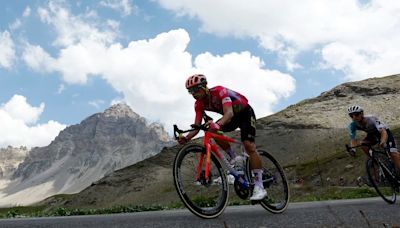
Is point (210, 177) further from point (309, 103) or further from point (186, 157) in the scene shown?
point (309, 103)

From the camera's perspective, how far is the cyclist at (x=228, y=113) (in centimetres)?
960

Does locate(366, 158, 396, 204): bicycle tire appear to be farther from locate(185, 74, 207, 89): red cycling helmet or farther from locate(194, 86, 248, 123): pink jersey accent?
locate(185, 74, 207, 89): red cycling helmet

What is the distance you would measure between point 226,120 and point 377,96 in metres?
149

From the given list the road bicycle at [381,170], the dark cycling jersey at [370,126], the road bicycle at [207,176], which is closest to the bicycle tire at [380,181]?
the road bicycle at [381,170]

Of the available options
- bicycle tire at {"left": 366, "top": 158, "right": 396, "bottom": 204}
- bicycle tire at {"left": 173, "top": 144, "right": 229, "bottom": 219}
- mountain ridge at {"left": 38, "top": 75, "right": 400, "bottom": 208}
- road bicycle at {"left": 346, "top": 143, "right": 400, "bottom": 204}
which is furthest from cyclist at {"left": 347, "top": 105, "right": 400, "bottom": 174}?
mountain ridge at {"left": 38, "top": 75, "right": 400, "bottom": 208}

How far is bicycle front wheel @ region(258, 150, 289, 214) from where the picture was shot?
35.1 ft

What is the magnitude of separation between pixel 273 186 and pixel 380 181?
5.11m

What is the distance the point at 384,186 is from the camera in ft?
46.0

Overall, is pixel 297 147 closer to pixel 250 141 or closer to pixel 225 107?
pixel 250 141

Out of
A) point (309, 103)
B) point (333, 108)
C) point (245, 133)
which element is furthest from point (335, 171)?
point (309, 103)

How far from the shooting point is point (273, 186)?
11312 mm

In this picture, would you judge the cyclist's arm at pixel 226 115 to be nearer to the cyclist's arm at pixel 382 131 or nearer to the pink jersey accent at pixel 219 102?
the pink jersey accent at pixel 219 102

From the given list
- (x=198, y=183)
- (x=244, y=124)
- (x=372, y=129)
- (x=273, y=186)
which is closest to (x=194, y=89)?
(x=244, y=124)

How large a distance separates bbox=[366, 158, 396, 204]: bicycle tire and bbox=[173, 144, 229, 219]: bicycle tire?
6.79m
